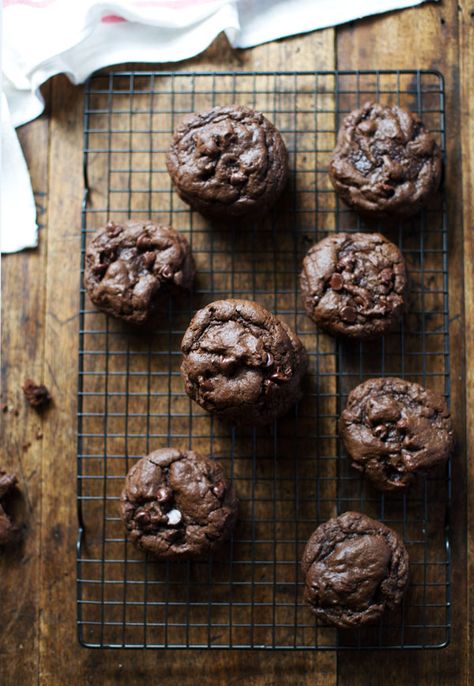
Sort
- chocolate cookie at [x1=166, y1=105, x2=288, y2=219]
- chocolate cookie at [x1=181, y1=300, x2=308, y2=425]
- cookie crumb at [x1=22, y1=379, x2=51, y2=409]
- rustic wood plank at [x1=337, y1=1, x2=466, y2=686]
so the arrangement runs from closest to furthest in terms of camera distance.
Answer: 1. chocolate cookie at [x1=181, y1=300, x2=308, y2=425]
2. chocolate cookie at [x1=166, y1=105, x2=288, y2=219]
3. rustic wood plank at [x1=337, y1=1, x2=466, y2=686]
4. cookie crumb at [x1=22, y1=379, x2=51, y2=409]

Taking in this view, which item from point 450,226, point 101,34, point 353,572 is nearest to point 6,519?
point 353,572

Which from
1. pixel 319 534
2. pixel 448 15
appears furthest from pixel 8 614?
pixel 448 15

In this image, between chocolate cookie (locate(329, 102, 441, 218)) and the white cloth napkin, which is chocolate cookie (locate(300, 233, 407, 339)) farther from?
the white cloth napkin

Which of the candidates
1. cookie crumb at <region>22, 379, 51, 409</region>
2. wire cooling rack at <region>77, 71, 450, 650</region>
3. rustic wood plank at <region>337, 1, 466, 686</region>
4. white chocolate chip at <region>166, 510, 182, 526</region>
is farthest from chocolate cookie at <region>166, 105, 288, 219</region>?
white chocolate chip at <region>166, 510, 182, 526</region>

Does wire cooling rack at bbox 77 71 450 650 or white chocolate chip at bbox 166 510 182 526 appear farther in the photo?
wire cooling rack at bbox 77 71 450 650

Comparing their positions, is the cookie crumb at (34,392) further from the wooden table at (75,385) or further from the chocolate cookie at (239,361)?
the chocolate cookie at (239,361)
